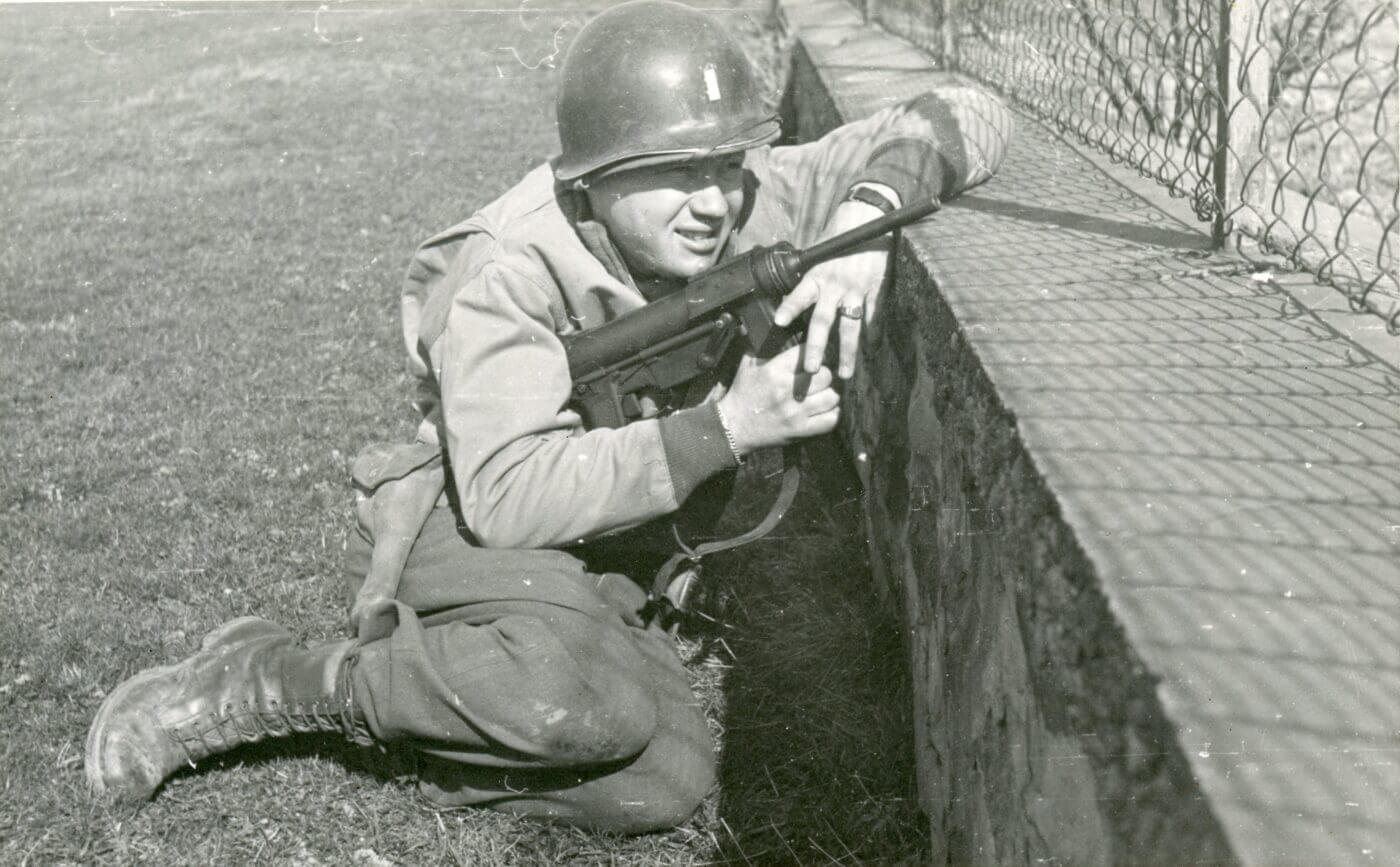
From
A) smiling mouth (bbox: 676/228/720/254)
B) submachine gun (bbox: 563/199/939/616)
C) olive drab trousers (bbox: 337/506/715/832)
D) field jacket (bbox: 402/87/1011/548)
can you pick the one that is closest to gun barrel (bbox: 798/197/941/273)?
submachine gun (bbox: 563/199/939/616)

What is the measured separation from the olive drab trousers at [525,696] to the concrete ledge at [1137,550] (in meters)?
0.64

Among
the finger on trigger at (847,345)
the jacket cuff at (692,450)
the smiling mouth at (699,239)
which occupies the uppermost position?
the smiling mouth at (699,239)

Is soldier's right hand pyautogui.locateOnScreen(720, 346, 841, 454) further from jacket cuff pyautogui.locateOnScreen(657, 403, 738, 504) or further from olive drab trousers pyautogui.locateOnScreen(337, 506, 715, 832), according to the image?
olive drab trousers pyautogui.locateOnScreen(337, 506, 715, 832)

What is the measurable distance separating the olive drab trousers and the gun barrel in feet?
3.04

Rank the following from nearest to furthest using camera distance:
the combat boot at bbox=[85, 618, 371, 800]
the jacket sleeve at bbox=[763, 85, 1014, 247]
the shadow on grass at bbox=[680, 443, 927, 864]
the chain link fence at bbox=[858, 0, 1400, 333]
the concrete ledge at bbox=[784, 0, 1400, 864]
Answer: the concrete ledge at bbox=[784, 0, 1400, 864] < the chain link fence at bbox=[858, 0, 1400, 333] < the shadow on grass at bbox=[680, 443, 927, 864] < the combat boot at bbox=[85, 618, 371, 800] < the jacket sleeve at bbox=[763, 85, 1014, 247]

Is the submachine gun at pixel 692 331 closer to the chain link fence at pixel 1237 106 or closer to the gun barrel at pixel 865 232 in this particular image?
the gun barrel at pixel 865 232

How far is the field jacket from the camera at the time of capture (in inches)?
107

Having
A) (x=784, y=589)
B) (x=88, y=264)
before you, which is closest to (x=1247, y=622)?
(x=784, y=589)

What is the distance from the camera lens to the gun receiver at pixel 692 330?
2828 mm

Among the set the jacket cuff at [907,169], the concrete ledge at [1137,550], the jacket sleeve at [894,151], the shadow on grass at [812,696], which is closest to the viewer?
the concrete ledge at [1137,550]

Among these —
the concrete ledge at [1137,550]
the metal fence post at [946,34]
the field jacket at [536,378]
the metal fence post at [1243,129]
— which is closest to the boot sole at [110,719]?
the field jacket at [536,378]

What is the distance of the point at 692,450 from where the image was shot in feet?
9.14

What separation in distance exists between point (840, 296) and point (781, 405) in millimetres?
330

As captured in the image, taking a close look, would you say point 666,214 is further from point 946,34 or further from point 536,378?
point 946,34
